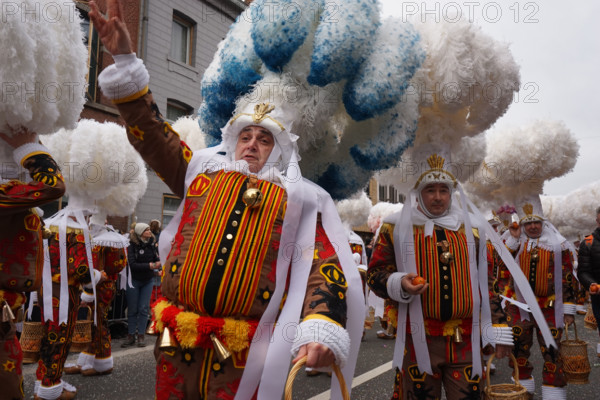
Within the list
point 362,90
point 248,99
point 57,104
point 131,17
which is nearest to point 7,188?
point 57,104

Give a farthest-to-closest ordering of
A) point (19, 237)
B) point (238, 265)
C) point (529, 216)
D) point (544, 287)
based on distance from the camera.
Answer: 1. point (529, 216)
2. point (544, 287)
3. point (19, 237)
4. point (238, 265)

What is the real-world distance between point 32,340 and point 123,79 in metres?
3.44

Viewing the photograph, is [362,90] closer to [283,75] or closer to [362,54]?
[362,54]

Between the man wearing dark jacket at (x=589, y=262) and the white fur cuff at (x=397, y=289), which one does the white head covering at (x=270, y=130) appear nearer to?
the white fur cuff at (x=397, y=289)

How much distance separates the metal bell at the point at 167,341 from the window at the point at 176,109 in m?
12.1

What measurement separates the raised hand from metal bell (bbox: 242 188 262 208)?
33.7 inches

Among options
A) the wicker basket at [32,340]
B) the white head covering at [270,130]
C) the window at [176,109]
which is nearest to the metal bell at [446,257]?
the white head covering at [270,130]

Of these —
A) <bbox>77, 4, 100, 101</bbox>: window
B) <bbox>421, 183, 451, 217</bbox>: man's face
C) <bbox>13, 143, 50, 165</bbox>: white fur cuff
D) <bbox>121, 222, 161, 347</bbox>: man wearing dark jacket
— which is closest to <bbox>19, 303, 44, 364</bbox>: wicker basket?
<bbox>13, 143, 50, 165</bbox>: white fur cuff

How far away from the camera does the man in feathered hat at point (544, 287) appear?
508 cm

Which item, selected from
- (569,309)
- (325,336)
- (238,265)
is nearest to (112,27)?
(238,265)

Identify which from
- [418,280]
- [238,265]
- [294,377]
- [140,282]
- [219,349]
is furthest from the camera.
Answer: [140,282]

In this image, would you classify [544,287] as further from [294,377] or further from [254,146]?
[294,377]

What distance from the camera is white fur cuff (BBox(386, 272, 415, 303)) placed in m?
3.27

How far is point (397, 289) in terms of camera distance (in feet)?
10.7
